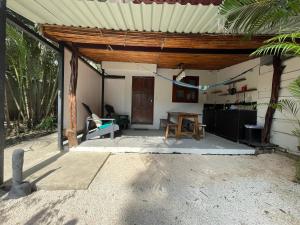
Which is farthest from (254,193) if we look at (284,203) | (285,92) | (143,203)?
(285,92)

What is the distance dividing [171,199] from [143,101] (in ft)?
19.3

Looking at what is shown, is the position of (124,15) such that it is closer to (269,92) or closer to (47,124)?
(269,92)

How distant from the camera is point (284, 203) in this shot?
7.64ft

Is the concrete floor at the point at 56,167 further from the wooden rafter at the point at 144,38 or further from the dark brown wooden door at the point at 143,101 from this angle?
the dark brown wooden door at the point at 143,101

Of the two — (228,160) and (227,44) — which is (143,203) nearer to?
(228,160)

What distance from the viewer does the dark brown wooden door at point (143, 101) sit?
800 cm

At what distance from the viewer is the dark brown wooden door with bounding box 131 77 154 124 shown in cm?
800

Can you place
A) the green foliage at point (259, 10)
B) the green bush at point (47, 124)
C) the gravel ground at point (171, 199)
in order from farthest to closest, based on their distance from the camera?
the green bush at point (47, 124)
the green foliage at point (259, 10)
the gravel ground at point (171, 199)

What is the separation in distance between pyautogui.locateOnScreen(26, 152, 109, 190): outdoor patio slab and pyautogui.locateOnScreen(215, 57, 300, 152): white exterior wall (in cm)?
324

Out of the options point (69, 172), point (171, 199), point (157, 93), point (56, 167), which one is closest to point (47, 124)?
point (56, 167)

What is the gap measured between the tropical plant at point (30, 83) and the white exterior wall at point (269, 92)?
18.5 ft

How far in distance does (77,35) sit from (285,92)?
4.52 metres

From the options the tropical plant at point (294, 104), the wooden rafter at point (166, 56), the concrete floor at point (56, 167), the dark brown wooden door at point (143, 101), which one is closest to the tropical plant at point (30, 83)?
the wooden rafter at point (166, 56)

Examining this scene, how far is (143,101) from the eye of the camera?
26.4 feet
